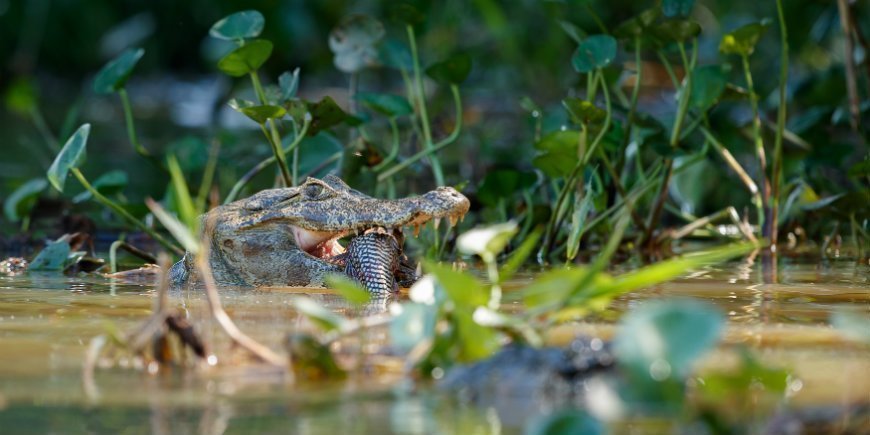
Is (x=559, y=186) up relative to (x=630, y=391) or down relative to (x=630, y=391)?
up

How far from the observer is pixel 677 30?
5070 mm

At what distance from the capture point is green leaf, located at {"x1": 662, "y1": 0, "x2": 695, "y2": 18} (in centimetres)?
509

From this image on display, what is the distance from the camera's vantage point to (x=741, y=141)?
21.2 feet

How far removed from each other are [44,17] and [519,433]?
1425cm

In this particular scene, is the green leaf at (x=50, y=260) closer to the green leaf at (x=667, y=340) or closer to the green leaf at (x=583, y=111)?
the green leaf at (x=583, y=111)

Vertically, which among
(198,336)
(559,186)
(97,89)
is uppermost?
(97,89)

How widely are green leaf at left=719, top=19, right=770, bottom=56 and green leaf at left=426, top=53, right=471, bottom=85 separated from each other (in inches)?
41.2

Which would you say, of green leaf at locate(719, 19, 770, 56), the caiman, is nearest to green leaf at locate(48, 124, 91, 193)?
the caiman

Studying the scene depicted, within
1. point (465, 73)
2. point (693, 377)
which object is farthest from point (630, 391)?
point (465, 73)

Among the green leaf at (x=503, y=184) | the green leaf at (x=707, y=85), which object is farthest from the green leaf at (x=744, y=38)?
the green leaf at (x=503, y=184)

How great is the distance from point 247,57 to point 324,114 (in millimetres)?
392

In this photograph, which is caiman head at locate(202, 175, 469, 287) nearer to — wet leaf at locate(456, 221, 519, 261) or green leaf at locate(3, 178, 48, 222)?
wet leaf at locate(456, 221, 519, 261)

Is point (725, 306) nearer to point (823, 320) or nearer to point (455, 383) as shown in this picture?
point (823, 320)

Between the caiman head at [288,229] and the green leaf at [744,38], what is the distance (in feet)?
5.18
